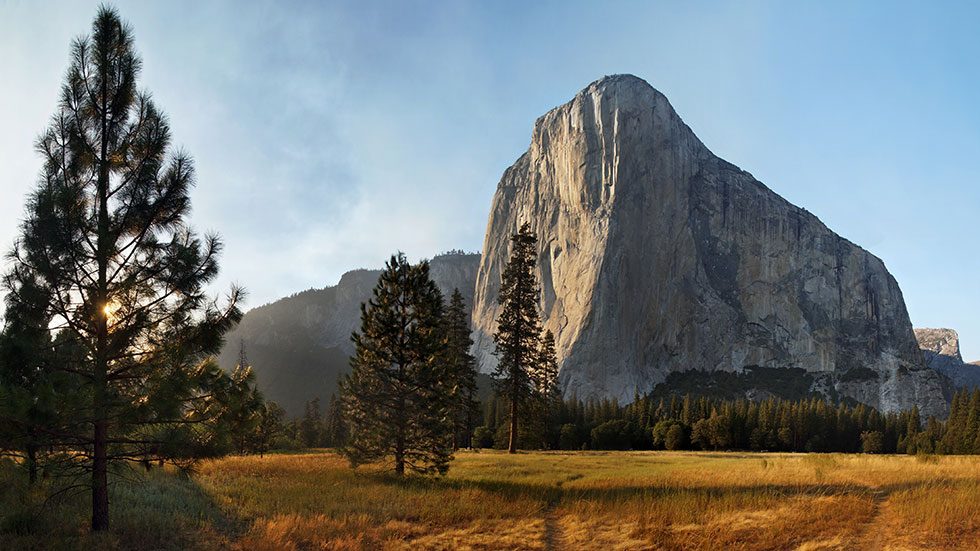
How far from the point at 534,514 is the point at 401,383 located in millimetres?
8670

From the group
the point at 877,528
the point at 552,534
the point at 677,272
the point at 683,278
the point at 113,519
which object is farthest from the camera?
the point at 683,278

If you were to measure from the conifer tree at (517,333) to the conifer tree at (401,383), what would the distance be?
1249 centimetres

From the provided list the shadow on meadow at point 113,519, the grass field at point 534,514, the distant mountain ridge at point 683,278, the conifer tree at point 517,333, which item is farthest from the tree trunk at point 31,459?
the distant mountain ridge at point 683,278

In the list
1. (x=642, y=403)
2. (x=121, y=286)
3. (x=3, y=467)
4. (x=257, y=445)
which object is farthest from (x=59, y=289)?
(x=642, y=403)

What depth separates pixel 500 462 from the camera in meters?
23.5

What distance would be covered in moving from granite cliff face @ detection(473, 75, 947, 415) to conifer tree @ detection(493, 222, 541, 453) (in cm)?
10322

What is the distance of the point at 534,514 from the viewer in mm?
11625

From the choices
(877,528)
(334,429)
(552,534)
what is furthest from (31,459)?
(334,429)

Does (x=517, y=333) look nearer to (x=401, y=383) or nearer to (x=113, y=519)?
(x=401, y=383)

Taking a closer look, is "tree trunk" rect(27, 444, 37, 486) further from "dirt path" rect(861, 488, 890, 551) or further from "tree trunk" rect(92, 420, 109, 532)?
"dirt path" rect(861, 488, 890, 551)

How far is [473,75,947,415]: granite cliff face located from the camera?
5684 inches

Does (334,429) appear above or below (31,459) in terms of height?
below

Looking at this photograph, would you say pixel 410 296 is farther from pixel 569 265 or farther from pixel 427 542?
pixel 569 265

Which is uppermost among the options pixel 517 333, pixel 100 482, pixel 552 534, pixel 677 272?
pixel 677 272
